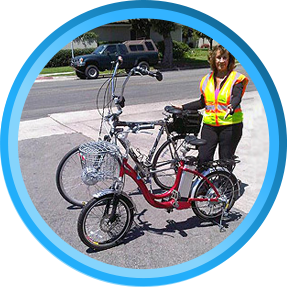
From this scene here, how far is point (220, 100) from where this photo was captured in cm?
Result: 363

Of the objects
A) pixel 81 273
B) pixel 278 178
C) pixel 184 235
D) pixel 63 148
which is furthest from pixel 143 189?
pixel 63 148

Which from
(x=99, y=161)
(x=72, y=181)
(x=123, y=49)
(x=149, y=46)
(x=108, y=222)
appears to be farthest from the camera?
(x=149, y=46)

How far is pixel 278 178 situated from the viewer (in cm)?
297

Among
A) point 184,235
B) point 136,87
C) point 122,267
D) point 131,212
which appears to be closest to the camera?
point 122,267

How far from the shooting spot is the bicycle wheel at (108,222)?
3.34 meters

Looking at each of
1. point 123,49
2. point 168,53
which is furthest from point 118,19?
point 168,53

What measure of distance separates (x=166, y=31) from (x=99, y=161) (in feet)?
60.5

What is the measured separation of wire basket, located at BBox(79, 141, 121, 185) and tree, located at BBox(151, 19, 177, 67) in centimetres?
1706

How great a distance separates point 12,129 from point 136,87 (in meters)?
11.0

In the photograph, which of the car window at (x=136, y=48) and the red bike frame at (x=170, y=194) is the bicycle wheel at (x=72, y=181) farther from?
the car window at (x=136, y=48)

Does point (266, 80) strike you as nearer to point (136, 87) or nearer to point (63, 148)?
point (63, 148)

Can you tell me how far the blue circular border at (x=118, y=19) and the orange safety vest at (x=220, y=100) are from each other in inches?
27.4

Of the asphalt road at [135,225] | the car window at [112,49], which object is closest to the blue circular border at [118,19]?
the asphalt road at [135,225]

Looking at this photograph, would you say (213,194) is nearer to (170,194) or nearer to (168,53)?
(170,194)
